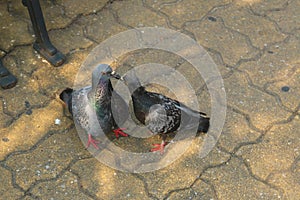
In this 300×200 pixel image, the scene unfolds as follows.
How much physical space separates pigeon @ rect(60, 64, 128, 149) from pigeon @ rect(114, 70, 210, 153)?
0.12 meters

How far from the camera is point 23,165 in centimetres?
353

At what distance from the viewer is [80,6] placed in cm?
476

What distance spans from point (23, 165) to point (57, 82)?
849 millimetres

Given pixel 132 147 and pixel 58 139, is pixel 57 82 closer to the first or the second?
pixel 58 139

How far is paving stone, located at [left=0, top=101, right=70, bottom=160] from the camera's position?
143 inches

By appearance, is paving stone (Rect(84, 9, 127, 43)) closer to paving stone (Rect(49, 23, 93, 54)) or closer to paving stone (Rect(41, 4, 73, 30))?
paving stone (Rect(49, 23, 93, 54))

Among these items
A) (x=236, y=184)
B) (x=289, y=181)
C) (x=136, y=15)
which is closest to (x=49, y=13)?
(x=136, y=15)

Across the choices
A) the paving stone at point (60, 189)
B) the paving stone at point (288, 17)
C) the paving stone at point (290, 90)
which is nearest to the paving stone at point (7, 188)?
→ the paving stone at point (60, 189)

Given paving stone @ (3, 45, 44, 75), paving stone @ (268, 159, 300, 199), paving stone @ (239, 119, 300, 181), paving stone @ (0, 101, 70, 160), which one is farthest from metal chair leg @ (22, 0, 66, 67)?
paving stone @ (268, 159, 300, 199)

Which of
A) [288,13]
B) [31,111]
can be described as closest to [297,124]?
[288,13]

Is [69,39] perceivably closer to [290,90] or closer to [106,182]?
[106,182]

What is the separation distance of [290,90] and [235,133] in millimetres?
702

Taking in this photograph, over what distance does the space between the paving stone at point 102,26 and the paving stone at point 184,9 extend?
0.45m

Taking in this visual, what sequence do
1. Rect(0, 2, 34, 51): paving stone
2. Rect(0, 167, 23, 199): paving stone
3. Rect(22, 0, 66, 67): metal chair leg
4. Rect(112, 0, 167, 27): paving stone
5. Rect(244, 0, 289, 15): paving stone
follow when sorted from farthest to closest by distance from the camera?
Rect(244, 0, 289, 15): paving stone
Rect(112, 0, 167, 27): paving stone
Rect(0, 2, 34, 51): paving stone
Rect(22, 0, 66, 67): metal chair leg
Rect(0, 167, 23, 199): paving stone
